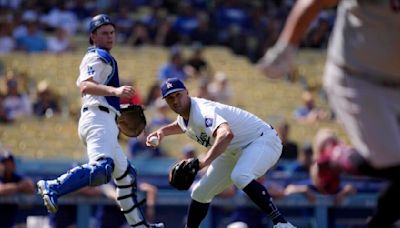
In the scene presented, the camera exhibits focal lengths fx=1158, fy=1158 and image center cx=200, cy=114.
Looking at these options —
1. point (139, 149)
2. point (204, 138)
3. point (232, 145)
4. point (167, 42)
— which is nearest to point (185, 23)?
point (167, 42)

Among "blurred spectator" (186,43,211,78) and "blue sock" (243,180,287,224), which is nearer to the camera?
"blue sock" (243,180,287,224)

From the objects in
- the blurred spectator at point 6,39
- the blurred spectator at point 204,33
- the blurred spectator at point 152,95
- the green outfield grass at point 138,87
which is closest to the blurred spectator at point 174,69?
the green outfield grass at point 138,87

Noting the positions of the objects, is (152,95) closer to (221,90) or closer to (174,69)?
(221,90)

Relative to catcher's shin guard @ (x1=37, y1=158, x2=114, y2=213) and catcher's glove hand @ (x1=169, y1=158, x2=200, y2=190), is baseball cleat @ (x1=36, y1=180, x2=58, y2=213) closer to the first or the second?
catcher's shin guard @ (x1=37, y1=158, x2=114, y2=213)

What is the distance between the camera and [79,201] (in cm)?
1361

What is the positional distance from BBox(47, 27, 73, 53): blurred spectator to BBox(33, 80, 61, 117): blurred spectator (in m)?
2.87

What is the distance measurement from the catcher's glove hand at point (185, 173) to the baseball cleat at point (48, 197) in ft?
3.61

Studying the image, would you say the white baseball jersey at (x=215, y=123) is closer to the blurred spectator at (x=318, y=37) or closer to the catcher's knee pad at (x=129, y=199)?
the catcher's knee pad at (x=129, y=199)

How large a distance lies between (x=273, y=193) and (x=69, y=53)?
353 inches

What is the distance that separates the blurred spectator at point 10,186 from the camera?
1337cm

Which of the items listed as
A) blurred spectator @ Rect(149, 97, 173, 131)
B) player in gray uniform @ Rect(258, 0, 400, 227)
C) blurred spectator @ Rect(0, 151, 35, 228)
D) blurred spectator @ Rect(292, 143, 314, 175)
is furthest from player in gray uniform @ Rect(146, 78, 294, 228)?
blurred spectator @ Rect(149, 97, 173, 131)

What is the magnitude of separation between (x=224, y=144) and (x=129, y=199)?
51.3 inches

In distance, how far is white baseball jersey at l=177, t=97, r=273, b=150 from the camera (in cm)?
1056

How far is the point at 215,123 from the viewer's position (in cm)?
1050
